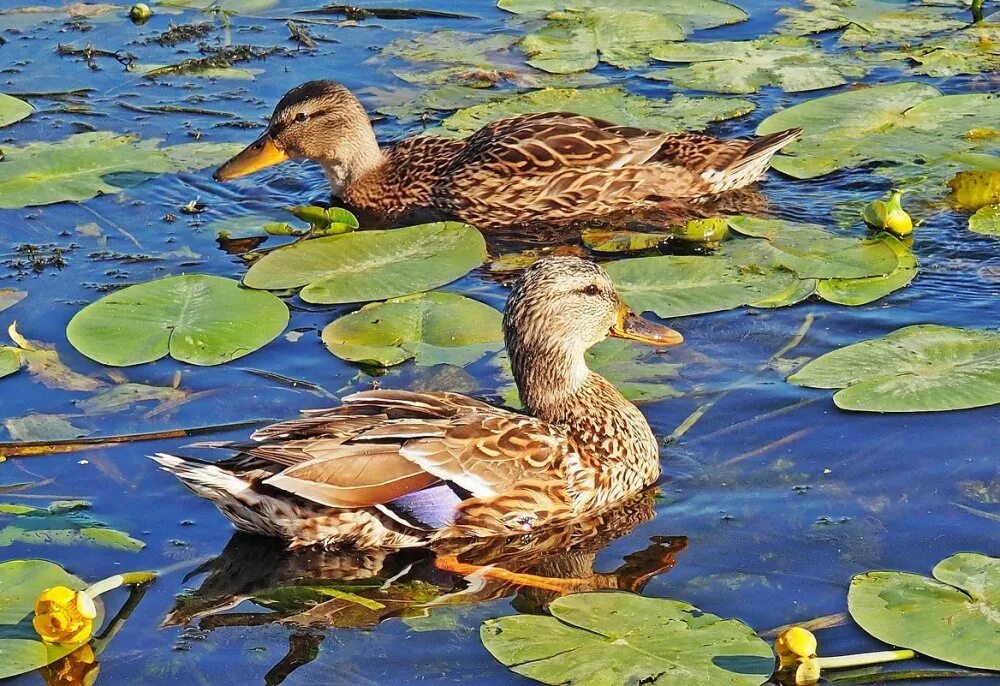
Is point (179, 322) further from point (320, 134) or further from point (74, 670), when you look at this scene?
point (320, 134)

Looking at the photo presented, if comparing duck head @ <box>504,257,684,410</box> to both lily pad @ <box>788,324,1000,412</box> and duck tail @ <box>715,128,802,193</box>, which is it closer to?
lily pad @ <box>788,324,1000,412</box>

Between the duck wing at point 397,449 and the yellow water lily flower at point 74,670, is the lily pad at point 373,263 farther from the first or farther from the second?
the yellow water lily flower at point 74,670

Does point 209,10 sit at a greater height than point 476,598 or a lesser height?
greater

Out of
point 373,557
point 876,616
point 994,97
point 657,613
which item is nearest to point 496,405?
point 373,557

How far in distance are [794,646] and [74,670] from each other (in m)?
2.59

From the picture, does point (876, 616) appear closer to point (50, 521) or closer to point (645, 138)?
point (50, 521)

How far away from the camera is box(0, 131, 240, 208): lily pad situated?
33.4 feet

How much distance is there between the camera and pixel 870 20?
1261cm

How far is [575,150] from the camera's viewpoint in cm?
1016

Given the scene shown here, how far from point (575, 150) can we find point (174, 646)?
207 inches

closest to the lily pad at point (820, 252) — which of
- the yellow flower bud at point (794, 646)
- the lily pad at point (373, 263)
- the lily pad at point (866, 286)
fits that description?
the lily pad at point (866, 286)

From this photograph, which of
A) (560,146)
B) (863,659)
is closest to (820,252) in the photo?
(560,146)

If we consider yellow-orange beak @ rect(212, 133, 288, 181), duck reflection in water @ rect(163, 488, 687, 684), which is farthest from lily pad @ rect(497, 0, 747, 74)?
duck reflection in water @ rect(163, 488, 687, 684)

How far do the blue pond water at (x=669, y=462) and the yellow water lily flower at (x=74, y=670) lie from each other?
0.05m
